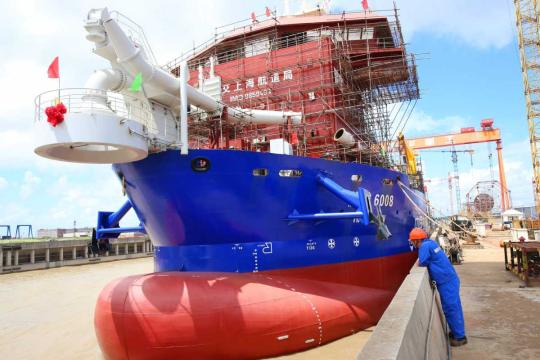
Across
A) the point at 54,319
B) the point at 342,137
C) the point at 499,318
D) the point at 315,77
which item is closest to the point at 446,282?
the point at 499,318

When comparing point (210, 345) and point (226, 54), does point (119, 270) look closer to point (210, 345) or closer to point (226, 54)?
point (226, 54)

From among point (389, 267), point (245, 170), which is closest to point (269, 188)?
point (245, 170)

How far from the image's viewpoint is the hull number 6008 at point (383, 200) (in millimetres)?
11281

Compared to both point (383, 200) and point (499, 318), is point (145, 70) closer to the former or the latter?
point (383, 200)

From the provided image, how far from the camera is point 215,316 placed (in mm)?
7246

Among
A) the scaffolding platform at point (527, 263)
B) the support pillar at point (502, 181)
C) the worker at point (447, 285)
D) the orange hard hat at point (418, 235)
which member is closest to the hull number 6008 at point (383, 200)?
the scaffolding platform at point (527, 263)

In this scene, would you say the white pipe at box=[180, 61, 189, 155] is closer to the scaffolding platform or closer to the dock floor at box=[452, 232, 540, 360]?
the dock floor at box=[452, 232, 540, 360]

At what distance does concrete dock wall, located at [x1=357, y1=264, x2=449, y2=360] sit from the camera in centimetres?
318

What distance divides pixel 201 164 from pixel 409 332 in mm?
5625

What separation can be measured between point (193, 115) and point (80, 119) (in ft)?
12.5

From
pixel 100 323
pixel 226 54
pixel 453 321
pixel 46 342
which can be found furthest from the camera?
pixel 226 54

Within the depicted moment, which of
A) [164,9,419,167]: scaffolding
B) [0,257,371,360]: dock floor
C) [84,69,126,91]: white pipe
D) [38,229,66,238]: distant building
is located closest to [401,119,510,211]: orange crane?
[164,9,419,167]: scaffolding

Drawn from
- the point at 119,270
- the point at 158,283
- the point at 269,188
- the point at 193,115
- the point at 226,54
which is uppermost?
the point at 226,54

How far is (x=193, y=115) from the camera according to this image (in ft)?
33.1
